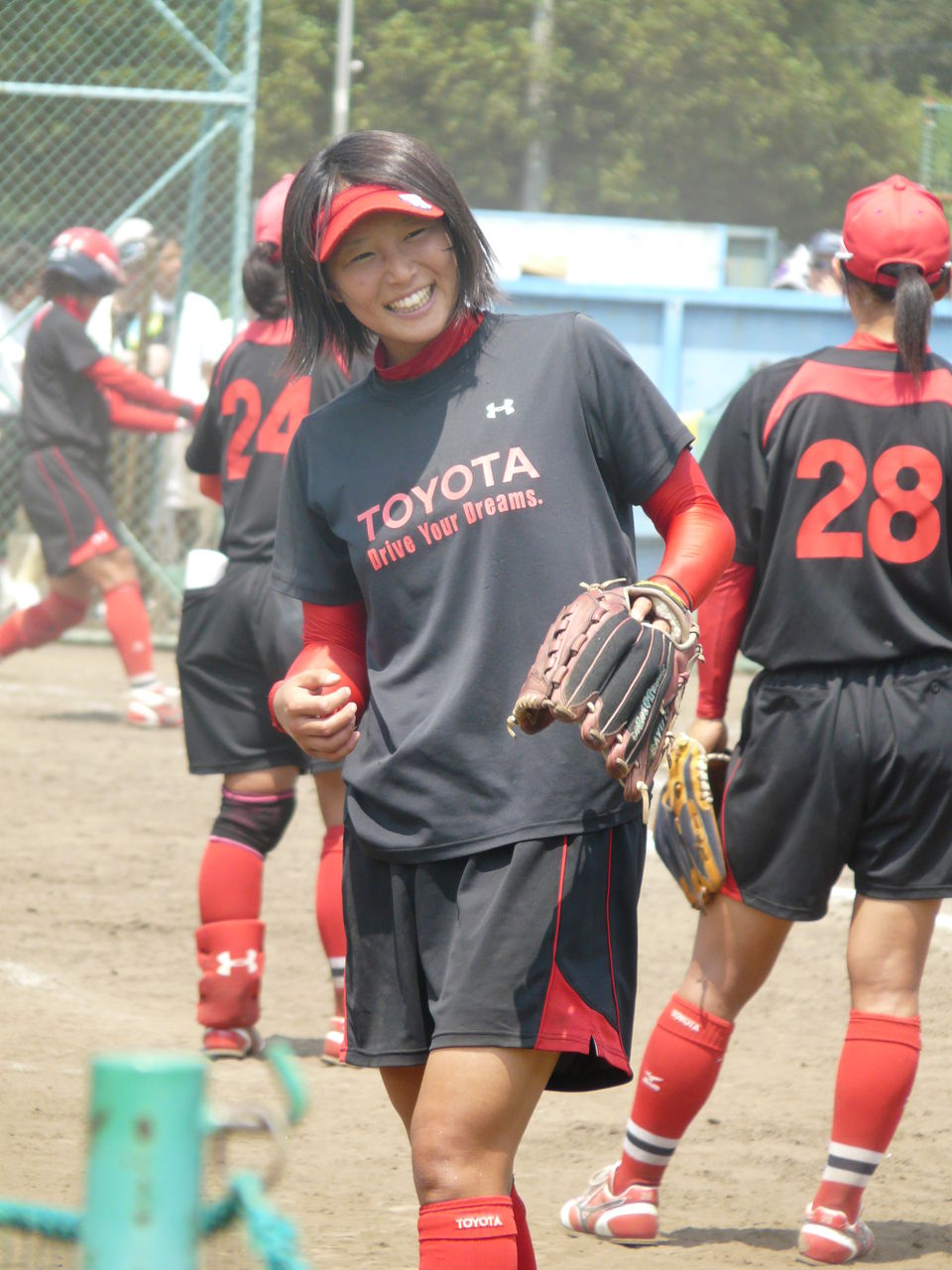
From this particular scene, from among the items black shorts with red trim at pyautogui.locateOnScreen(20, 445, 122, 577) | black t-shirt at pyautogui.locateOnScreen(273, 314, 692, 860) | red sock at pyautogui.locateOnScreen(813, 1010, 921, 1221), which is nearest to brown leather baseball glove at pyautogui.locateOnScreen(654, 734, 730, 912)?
red sock at pyautogui.locateOnScreen(813, 1010, 921, 1221)

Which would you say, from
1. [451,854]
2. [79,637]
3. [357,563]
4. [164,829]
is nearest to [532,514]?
[357,563]

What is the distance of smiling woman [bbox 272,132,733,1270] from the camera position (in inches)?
96.6

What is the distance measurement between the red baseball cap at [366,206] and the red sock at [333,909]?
2.27 meters

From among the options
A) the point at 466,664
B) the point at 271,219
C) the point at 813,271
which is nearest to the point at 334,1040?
the point at 271,219

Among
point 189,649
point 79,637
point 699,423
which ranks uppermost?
point 189,649

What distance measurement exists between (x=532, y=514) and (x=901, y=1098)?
5.08ft

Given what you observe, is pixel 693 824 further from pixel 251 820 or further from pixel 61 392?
pixel 61 392

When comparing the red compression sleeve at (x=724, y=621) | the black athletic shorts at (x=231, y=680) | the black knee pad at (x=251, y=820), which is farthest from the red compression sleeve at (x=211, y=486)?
the red compression sleeve at (x=724, y=621)

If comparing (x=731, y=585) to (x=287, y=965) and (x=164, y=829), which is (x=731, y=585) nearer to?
(x=287, y=965)

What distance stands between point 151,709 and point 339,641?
21.3 feet

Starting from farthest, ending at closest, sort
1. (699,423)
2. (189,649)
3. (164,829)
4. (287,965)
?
(699,423)
(164,829)
(287,965)
(189,649)

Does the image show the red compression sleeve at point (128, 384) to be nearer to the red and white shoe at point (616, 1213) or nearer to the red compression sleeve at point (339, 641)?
the red and white shoe at point (616, 1213)

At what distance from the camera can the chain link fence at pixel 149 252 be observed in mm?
10523

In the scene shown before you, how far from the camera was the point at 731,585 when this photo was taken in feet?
11.8
